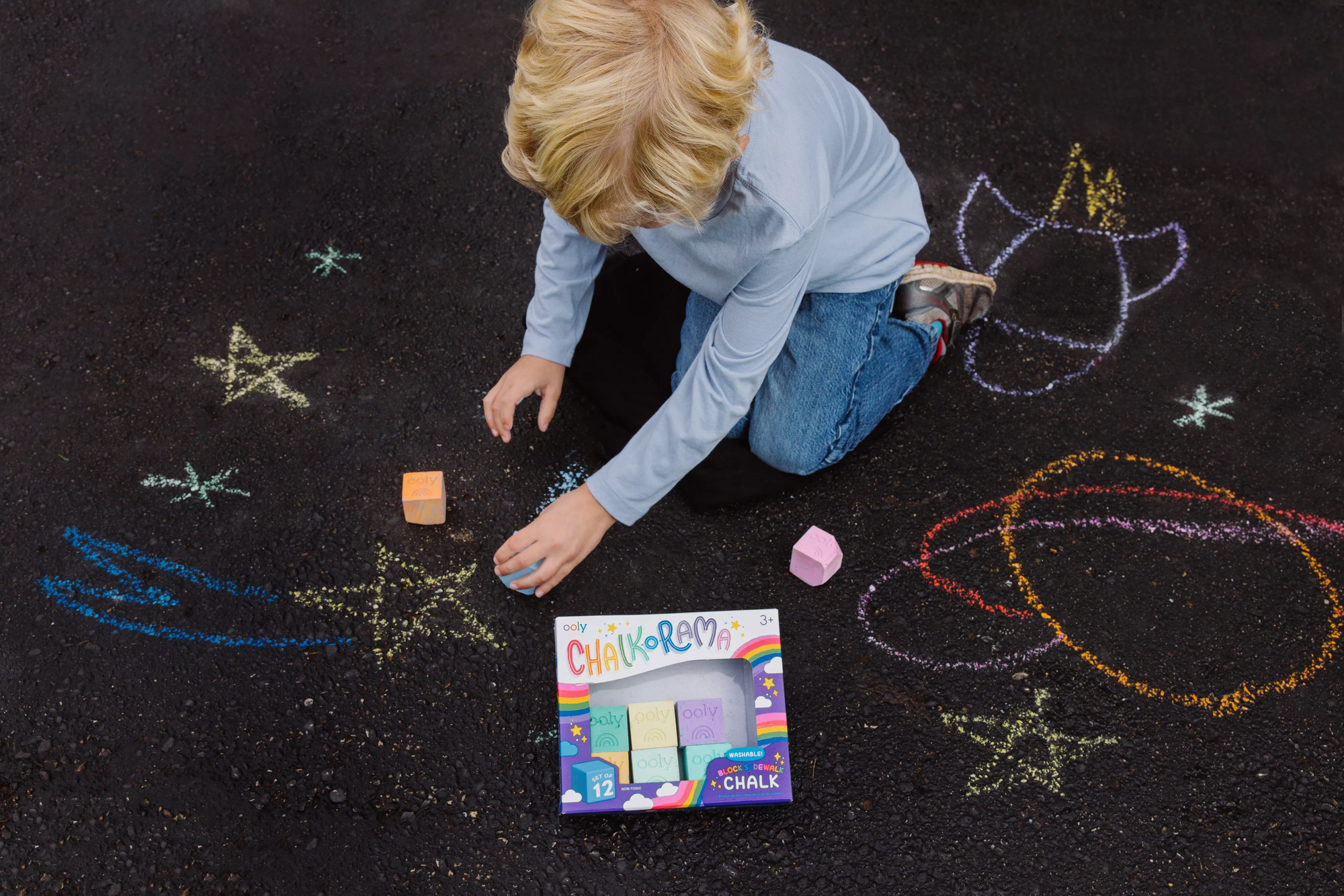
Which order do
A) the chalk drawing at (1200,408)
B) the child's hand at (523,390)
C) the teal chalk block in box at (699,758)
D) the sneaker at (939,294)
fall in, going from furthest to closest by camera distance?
the chalk drawing at (1200,408) → the sneaker at (939,294) → the child's hand at (523,390) → the teal chalk block in box at (699,758)

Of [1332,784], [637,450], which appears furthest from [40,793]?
[1332,784]

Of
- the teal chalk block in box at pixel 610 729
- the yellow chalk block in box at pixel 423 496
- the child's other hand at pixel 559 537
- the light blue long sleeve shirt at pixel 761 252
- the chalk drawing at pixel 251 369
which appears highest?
the light blue long sleeve shirt at pixel 761 252

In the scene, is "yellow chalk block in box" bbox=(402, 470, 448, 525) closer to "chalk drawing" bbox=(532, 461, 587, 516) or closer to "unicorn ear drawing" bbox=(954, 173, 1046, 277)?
"chalk drawing" bbox=(532, 461, 587, 516)

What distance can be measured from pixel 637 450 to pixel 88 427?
1.37 m

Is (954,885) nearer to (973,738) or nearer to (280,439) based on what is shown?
(973,738)

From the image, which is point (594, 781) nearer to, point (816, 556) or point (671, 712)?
point (671, 712)

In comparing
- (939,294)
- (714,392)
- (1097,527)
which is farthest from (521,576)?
(1097,527)

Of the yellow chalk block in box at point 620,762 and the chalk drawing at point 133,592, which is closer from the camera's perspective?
the yellow chalk block in box at point 620,762

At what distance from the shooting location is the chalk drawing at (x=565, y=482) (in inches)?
91.5

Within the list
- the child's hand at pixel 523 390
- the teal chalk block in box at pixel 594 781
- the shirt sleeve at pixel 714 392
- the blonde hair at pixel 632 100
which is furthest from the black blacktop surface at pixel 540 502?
the blonde hair at pixel 632 100

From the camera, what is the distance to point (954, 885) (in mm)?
1993

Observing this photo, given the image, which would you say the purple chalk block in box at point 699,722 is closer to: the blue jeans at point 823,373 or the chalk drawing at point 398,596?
the chalk drawing at point 398,596

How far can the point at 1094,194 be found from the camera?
282 cm

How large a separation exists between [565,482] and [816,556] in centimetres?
60
